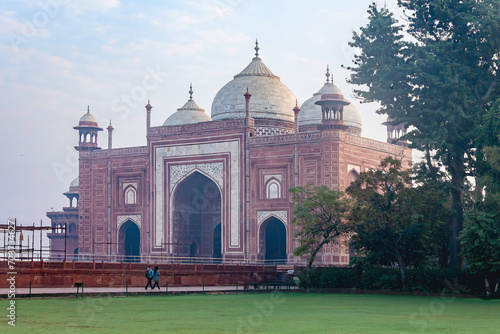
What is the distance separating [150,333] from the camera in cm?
976

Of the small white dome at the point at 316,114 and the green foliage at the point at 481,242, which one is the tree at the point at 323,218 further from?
the small white dome at the point at 316,114

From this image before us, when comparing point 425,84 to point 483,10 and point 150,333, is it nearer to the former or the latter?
point 483,10

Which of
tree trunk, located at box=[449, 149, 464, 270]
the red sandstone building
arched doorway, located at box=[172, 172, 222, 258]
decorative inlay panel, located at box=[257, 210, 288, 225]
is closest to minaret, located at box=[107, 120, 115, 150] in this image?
the red sandstone building

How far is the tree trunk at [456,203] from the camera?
2409cm

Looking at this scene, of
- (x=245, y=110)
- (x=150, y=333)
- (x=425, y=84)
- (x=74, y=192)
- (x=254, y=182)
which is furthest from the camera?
(x=74, y=192)

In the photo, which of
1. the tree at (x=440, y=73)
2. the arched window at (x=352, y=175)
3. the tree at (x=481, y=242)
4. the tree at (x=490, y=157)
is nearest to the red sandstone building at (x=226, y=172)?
the arched window at (x=352, y=175)

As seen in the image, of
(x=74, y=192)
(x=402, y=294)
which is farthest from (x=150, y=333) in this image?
(x=74, y=192)

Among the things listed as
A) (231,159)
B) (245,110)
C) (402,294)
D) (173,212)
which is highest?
(245,110)

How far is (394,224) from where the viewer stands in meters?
23.0

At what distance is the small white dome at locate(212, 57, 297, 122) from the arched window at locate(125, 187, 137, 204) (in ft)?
20.2

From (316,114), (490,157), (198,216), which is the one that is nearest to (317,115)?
(316,114)

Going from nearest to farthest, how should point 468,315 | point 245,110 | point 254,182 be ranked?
point 468,315 → point 254,182 → point 245,110

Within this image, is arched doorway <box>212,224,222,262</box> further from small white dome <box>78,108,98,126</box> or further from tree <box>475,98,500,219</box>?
tree <box>475,98,500,219</box>

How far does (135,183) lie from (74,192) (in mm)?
13529
